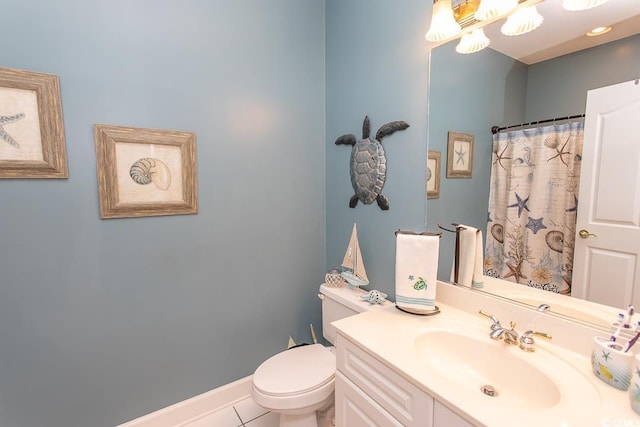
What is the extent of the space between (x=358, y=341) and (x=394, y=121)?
104 centimetres

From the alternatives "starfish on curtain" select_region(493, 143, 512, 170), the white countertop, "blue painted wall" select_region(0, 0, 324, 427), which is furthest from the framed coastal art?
"starfish on curtain" select_region(493, 143, 512, 170)

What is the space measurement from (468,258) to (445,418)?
0.69 metres

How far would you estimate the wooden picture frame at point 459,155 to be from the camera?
4.03ft

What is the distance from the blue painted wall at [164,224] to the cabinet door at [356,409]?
2.64 ft

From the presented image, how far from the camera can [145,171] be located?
139cm

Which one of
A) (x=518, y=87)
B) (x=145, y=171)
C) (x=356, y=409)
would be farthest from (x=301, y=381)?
(x=518, y=87)

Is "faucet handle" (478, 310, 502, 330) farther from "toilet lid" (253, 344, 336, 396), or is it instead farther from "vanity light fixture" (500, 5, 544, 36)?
"vanity light fixture" (500, 5, 544, 36)

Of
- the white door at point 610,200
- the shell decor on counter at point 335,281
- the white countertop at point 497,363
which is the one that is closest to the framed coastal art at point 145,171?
the shell decor on counter at point 335,281

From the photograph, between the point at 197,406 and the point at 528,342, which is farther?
the point at 197,406

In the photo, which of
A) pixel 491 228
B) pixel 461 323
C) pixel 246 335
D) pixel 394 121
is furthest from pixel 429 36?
pixel 246 335

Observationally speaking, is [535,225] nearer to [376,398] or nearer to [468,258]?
[468,258]

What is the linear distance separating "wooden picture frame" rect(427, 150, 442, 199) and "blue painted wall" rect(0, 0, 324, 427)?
82 centimetres

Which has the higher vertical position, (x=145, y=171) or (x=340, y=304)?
(x=145, y=171)

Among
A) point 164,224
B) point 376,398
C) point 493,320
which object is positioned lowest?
point 376,398
